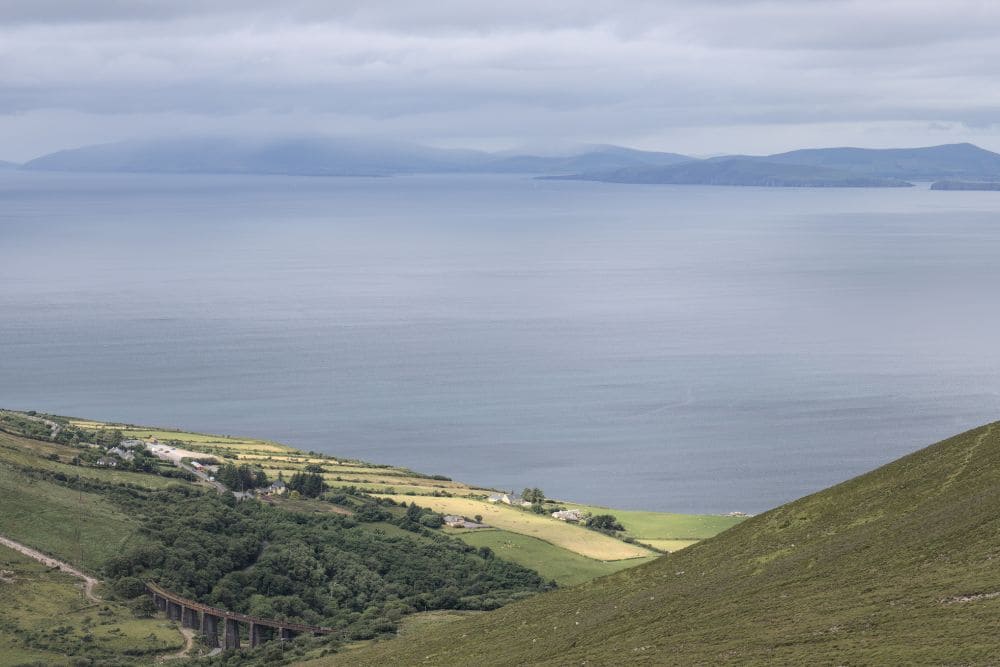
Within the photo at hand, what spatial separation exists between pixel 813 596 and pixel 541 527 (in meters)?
42.5

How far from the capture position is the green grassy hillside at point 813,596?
78.2 feet

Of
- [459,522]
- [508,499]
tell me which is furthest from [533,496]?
A: [459,522]

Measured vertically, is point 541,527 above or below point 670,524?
below

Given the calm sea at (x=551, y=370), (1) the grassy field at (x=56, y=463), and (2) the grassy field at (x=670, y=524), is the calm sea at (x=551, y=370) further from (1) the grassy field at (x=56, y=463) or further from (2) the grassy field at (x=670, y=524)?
(1) the grassy field at (x=56, y=463)

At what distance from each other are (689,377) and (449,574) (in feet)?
197

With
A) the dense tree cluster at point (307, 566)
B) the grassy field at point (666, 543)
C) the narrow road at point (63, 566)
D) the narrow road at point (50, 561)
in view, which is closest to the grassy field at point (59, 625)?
the narrow road at point (63, 566)

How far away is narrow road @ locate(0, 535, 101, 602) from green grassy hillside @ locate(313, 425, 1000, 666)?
55.4 feet

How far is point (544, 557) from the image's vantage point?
65.1 m

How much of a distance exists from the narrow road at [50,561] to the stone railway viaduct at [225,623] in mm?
2969

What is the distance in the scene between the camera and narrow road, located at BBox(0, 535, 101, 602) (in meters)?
54.3

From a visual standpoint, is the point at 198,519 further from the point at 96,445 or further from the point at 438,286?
the point at 438,286

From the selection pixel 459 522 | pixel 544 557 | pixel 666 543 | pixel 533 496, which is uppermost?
pixel 533 496

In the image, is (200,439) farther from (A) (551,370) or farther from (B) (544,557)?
(A) (551,370)

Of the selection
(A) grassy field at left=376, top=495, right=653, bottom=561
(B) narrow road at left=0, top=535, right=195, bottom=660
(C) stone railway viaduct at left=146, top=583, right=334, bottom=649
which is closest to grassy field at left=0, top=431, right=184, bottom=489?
(B) narrow road at left=0, top=535, right=195, bottom=660
